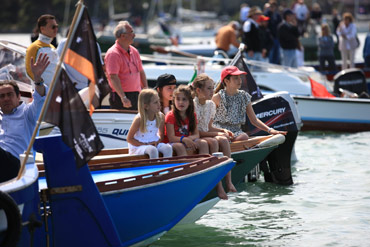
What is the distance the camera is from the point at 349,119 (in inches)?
591

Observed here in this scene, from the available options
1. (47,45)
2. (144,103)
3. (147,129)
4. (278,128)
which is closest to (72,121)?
(144,103)

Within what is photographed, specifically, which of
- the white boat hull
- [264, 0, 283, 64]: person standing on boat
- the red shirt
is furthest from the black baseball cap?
[264, 0, 283, 64]: person standing on boat

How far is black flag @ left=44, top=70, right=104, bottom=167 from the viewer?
228 inches

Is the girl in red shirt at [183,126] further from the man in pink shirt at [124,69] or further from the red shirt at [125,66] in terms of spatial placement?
the red shirt at [125,66]

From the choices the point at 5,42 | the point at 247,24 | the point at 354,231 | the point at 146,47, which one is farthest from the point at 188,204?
the point at 146,47

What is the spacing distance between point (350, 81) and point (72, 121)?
11.0 m

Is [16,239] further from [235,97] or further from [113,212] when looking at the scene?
[235,97]

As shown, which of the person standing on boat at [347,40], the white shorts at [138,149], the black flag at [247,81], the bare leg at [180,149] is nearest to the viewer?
the white shorts at [138,149]

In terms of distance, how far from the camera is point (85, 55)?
5.95 meters

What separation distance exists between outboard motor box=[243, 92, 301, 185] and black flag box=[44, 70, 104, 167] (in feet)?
15.1

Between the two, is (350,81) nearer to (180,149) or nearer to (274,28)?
(274,28)

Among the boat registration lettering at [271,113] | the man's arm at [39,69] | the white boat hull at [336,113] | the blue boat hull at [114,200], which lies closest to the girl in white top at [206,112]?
the blue boat hull at [114,200]

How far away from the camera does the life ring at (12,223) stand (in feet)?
17.4

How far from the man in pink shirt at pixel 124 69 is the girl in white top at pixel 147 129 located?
7.24 feet
